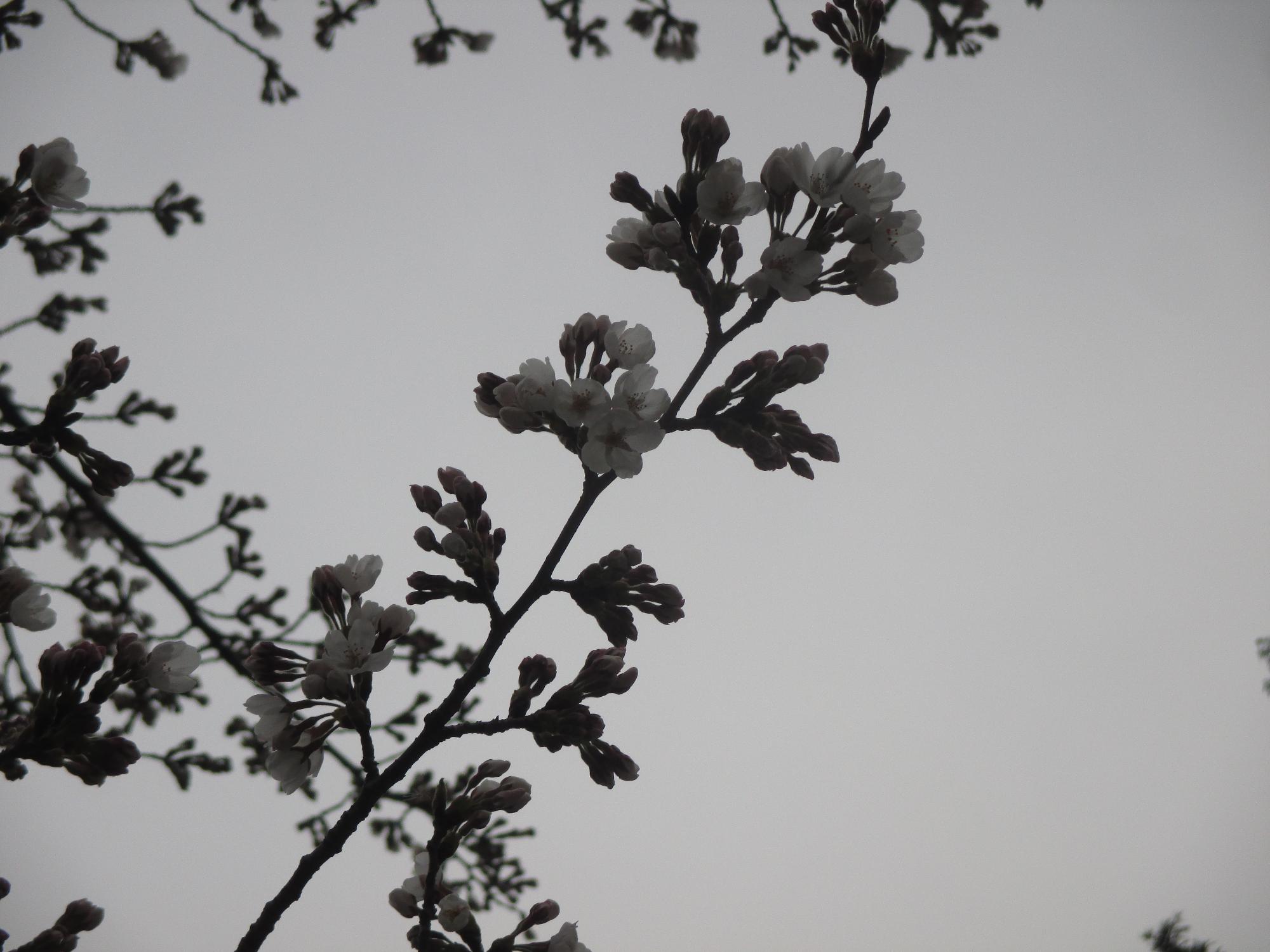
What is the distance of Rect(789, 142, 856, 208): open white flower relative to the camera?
75.0 inches

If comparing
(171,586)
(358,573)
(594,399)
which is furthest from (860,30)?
(171,586)

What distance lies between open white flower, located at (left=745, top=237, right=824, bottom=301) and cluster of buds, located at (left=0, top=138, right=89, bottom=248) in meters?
2.08

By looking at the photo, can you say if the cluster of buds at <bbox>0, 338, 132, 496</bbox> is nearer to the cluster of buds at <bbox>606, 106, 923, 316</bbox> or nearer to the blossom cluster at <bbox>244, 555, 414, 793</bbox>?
the blossom cluster at <bbox>244, 555, 414, 793</bbox>

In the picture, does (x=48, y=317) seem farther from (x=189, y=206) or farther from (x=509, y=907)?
(x=509, y=907)

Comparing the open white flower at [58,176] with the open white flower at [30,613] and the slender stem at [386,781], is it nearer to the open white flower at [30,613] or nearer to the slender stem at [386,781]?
the open white flower at [30,613]

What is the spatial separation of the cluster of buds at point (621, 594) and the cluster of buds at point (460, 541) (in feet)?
0.75

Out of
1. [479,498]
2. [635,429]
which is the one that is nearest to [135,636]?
[479,498]

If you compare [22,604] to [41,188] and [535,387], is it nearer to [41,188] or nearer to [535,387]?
[41,188]

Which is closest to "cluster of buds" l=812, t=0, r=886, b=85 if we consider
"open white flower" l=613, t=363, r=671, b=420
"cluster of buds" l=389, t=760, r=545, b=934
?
"open white flower" l=613, t=363, r=671, b=420

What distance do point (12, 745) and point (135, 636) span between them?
0.33m

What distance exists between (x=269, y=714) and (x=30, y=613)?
0.86 meters

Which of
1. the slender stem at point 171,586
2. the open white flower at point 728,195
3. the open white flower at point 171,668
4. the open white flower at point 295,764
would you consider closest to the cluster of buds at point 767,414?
the open white flower at point 728,195

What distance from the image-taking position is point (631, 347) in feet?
6.47

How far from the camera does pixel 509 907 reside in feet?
15.6
